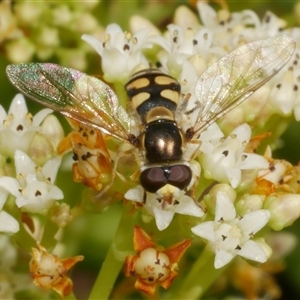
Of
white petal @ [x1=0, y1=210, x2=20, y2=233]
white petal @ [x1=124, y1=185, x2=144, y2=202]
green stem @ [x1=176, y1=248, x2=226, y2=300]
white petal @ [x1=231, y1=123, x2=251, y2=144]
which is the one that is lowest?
green stem @ [x1=176, y1=248, x2=226, y2=300]

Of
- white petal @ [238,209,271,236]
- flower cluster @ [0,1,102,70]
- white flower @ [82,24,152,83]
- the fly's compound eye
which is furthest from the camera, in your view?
flower cluster @ [0,1,102,70]

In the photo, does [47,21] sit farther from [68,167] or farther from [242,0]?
[242,0]

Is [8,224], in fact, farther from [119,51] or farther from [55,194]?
[119,51]

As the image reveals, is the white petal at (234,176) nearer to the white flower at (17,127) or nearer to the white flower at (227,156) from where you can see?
the white flower at (227,156)

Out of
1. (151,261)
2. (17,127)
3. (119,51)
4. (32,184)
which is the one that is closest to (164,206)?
(151,261)

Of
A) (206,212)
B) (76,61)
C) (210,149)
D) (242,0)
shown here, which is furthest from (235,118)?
(242,0)

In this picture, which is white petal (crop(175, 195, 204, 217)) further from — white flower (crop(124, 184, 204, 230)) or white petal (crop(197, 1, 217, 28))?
white petal (crop(197, 1, 217, 28))

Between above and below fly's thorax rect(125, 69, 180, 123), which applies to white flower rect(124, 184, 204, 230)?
below

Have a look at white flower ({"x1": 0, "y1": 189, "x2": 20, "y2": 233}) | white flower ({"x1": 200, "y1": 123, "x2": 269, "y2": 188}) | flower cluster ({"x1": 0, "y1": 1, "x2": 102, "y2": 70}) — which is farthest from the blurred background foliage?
white flower ({"x1": 200, "y1": 123, "x2": 269, "y2": 188})

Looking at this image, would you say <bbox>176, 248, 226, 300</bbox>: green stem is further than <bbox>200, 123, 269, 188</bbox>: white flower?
Yes
